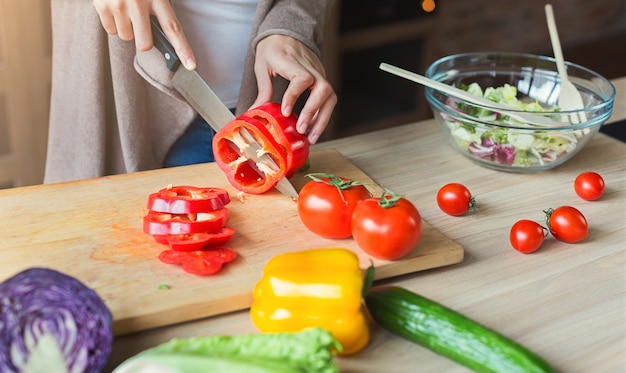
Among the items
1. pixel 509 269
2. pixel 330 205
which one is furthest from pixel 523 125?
pixel 330 205

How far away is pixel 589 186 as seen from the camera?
67.9 inches

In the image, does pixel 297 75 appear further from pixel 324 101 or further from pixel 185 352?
pixel 185 352

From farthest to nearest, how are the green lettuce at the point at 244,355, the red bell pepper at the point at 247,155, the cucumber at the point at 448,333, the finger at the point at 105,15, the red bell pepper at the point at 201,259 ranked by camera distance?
the red bell pepper at the point at 247,155
the finger at the point at 105,15
the red bell pepper at the point at 201,259
the cucumber at the point at 448,333
the green lettuce at the point at 244,355

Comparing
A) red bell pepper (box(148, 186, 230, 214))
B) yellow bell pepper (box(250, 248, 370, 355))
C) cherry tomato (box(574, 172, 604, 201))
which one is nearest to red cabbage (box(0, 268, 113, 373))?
yellow bell pepper (box(250, 248, 370, 355))

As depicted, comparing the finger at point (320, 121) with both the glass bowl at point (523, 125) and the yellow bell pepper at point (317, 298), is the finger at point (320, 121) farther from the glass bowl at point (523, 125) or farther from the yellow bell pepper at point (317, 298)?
the yellow bell pepper at point (317, 298)

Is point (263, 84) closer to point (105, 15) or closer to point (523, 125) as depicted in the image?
point (105, 15)

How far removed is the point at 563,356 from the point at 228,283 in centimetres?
57

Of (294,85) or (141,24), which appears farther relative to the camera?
(294,85)

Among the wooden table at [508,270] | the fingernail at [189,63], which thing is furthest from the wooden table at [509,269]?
the fingernail at [189,63]

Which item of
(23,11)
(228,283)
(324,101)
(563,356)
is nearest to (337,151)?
(324,101)

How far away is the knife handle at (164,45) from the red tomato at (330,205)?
414 mm

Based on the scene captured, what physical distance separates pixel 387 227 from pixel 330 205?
14 cm

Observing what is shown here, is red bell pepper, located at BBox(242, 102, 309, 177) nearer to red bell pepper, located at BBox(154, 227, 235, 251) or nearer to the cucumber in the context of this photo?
red bell pepper, located at BBox(154, 227, 235, 251)

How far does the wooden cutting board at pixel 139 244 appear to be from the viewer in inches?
50.9
